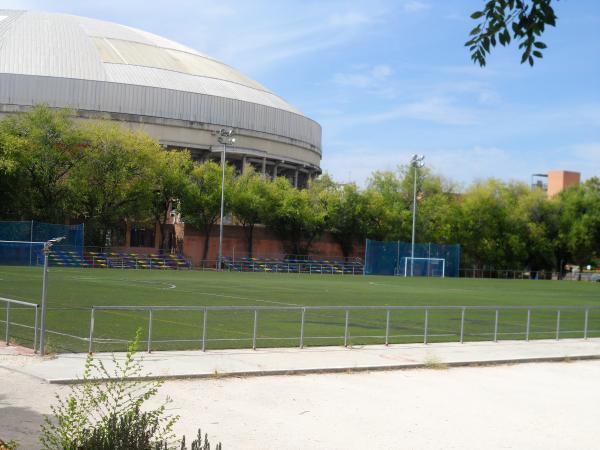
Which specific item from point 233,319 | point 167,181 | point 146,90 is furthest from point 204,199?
point 233,319

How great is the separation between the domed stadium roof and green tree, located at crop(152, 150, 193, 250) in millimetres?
8861

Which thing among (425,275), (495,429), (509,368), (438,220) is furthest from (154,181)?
(495,429)

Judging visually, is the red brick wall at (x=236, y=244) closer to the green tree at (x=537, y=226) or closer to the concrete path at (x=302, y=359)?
the green tree at (x=537, y=226)

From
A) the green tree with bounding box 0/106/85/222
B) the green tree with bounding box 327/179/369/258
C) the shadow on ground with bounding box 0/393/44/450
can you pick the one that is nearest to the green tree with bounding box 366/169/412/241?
the green tree with bounding box 327/179/369/258

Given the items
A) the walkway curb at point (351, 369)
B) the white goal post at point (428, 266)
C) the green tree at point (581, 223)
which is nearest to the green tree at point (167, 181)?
the white goal post at point (428, 266)

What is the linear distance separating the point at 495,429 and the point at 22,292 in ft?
74.8

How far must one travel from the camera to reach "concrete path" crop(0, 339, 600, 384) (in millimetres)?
13836

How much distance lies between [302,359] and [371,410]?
4.54 m

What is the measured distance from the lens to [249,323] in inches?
919

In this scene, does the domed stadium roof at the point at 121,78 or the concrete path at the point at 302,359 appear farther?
the domed stadium roof at the point at 121,78

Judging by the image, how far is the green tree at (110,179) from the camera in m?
69.2

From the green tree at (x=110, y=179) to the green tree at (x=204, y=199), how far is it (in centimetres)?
476

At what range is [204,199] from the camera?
7562cm

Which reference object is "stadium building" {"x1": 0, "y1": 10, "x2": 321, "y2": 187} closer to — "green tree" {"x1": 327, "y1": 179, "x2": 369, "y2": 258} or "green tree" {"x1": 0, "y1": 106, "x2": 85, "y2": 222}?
"green tree" {"x1": 0, "y1": 106, "x2": 85, "y2": 222}
